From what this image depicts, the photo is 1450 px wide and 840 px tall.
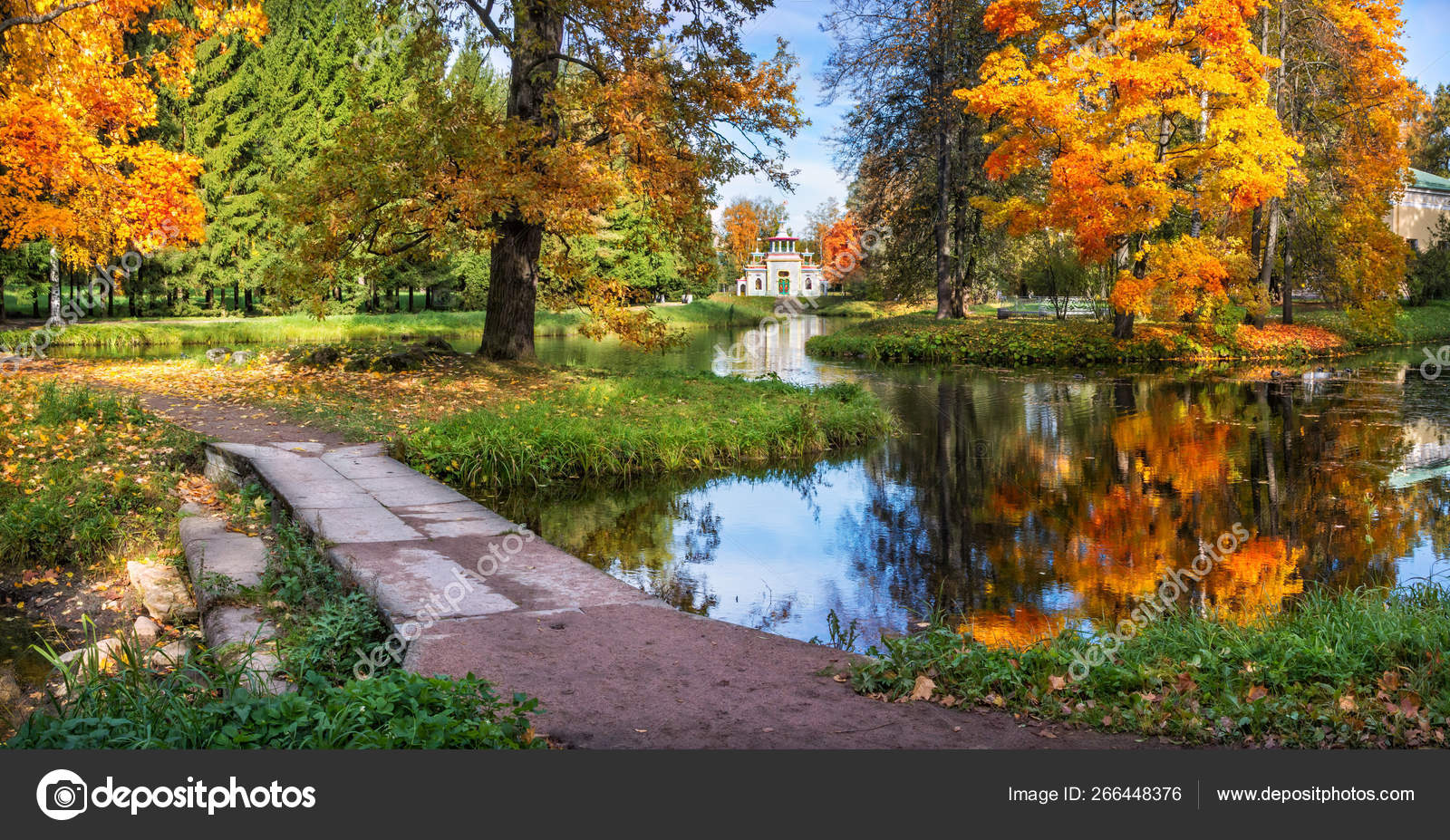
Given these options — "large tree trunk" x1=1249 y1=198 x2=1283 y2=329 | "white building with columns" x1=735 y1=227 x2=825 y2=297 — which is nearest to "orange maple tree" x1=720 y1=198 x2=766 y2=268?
"white building with columns" x1=735 y1=227 x2=825 y2=297

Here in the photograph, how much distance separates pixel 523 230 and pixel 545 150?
2.66 meters

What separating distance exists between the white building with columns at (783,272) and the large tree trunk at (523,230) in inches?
2212

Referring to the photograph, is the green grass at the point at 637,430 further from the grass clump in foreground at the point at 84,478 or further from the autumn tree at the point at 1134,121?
the autumn tree at the point at 1134,121

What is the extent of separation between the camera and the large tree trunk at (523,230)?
15875mm

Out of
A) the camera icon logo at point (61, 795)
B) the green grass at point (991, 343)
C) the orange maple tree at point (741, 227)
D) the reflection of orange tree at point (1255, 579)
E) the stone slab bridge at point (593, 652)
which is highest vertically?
the orange maple tree at point (741, 227)

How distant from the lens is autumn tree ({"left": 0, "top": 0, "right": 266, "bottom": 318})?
46.2 ft

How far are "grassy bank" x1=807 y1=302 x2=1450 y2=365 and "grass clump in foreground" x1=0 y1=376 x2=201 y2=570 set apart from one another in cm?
2054

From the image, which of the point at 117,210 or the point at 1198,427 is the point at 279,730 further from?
the point at 117,210

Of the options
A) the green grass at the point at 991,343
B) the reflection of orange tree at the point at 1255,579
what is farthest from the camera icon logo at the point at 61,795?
the green grass at the point at 991,343

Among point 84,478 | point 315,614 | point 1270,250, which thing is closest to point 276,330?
point 84,478

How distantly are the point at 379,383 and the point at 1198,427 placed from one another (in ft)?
39.1

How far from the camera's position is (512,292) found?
55.8 ft

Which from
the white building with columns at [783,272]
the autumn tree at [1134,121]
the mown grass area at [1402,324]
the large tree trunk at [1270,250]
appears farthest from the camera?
the white building with columns at [783,272]

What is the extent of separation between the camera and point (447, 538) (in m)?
6.94
